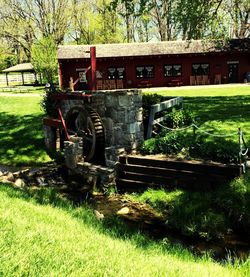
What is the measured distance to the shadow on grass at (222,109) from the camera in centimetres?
1499

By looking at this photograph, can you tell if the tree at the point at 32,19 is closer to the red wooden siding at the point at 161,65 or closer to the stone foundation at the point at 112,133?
the red wooden siding at the point at 161,65

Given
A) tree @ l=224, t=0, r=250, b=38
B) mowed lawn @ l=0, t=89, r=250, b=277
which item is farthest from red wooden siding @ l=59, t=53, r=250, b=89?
mowed lawn @ l=0, t=89, r=250, b=277

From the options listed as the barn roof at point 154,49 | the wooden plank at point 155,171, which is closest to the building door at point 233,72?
the barn roof at point 154,49

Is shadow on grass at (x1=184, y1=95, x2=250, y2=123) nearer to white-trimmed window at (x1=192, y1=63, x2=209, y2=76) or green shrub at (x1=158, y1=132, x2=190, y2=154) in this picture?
green shrub at (x1=158, y1=132, x2=190, y2=154)

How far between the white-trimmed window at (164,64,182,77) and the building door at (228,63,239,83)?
16.9 ft

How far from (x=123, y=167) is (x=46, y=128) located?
16.5ft

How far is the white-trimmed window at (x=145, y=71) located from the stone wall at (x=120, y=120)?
25396mm

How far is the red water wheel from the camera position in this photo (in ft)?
40.2

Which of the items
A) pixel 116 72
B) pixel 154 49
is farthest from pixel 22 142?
pixel 154 49

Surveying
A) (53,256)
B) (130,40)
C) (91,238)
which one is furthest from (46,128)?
(130,40)

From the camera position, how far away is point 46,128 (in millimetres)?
14953

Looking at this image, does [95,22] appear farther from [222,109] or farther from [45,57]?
[222,109]

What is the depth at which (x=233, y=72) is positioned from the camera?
123ft

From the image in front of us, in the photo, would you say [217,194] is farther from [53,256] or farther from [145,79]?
[145,79]
